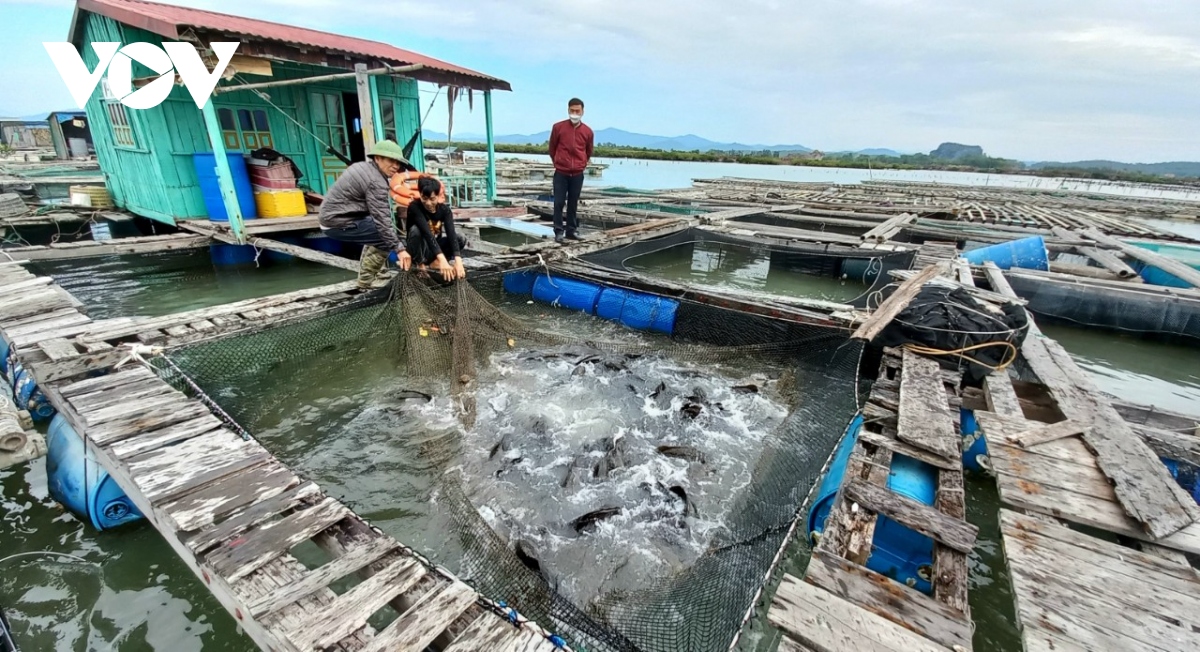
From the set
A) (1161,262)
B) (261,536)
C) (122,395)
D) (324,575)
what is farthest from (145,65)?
(1161,262)

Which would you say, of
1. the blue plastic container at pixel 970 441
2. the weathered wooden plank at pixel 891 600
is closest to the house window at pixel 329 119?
the weathered wooden plank at pixel 891 600

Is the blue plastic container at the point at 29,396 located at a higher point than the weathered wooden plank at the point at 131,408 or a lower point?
lower

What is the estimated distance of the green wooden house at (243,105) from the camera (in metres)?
7.84

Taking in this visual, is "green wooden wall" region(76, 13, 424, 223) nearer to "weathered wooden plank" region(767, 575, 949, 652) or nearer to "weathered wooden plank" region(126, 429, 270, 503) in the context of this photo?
"weathered wooden plank" region(126, 429, 270, 503)

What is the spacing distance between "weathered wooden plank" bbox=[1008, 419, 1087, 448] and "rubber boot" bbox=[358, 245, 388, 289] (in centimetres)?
732

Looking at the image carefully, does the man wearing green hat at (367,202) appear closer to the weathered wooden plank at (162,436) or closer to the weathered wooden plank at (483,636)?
the weathered wooden plank at (162,436)

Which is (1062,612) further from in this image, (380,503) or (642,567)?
(380,503)

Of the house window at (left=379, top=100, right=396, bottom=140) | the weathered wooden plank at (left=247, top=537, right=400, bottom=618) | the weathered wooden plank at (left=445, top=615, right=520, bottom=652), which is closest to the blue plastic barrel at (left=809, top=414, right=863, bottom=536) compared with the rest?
the weathered wooden plank at (left=445, top=615, right=520, bottom=652)

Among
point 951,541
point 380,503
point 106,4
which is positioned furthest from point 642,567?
point 106,4

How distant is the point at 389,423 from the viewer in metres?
5.26

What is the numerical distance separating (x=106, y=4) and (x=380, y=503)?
1083cm

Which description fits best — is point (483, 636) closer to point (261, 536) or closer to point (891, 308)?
point (261, 536)

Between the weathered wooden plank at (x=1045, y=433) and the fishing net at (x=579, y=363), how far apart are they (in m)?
1.57

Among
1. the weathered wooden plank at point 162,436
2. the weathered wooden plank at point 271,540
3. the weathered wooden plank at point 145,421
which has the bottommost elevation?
the weathered wooden plank at point 271,540
